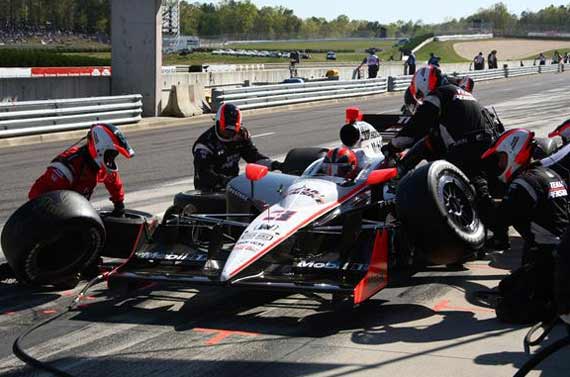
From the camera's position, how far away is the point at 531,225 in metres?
7.16

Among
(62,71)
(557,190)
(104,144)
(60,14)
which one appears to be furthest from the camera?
(60,14)

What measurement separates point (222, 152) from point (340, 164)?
2218mm

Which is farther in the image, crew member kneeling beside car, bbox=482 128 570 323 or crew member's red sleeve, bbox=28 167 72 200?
crew member's red sleeve, bbox=28 167 72 200

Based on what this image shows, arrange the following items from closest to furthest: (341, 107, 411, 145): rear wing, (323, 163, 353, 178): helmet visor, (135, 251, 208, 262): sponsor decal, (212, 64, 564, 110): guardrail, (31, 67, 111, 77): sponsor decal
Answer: (135, 251, 208, 262): sponsor decal, (323, 163, 353, 178): helmet visor, (341, 107, 411, 145): rear wing, (212, 64, 564, 110): guardrail, (31, 67, 111, 77): sponsor decal

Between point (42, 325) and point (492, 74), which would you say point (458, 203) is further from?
point (492, 74)

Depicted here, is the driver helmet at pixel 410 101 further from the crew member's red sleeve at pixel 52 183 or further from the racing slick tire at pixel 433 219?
the crew member's red sleeve at pixel 52 183

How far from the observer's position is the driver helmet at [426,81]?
10562 millimetres

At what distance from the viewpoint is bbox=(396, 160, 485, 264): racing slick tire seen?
7.61 m

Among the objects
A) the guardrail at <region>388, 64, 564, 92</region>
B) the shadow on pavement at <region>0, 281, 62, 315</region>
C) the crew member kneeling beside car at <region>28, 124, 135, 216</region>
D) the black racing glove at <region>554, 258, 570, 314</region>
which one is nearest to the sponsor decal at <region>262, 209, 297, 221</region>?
the crew member kneeling beside car at <region>28, 124, 135, 216</region>

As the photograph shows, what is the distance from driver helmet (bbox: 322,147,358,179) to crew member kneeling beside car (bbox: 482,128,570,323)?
201 cm

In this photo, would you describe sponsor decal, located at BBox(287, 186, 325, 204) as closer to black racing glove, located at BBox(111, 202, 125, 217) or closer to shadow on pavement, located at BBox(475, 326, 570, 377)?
black racing glove, located at BBox(111, 202, 125, 217)

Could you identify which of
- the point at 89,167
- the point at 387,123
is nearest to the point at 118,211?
the point at 89,167

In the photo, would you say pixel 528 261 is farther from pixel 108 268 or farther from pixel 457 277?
pixel 108 268

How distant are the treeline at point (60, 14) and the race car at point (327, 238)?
4470 inches
